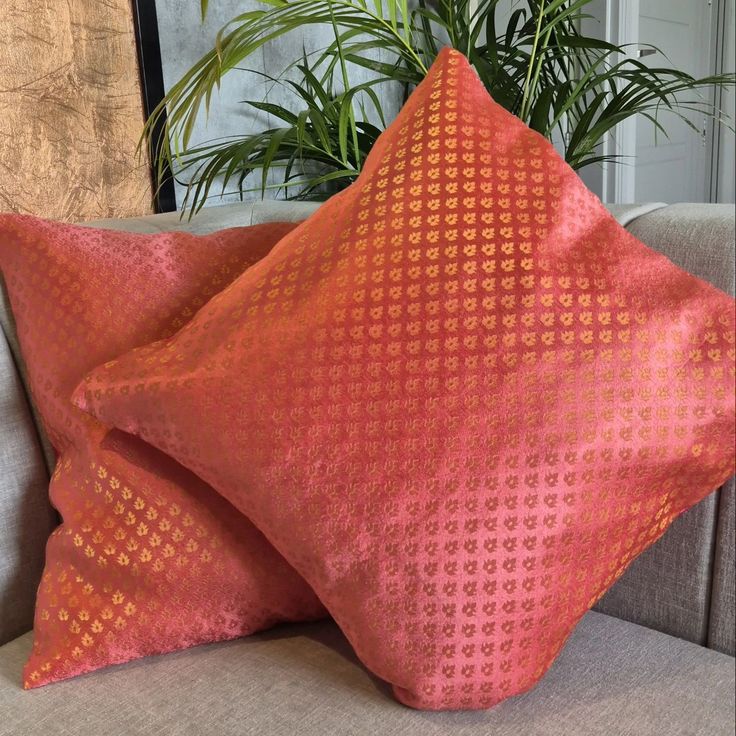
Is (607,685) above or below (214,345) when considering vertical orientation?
below

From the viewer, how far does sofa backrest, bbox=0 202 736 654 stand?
33.2 inches

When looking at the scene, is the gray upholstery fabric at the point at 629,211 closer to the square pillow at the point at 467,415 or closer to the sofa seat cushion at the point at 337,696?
the square pillow at the point at 467,415

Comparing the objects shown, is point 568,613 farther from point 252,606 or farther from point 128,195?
point 128,195

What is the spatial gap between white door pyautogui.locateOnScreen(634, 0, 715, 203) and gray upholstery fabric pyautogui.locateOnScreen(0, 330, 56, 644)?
274cm

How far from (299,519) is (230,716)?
0.19 m

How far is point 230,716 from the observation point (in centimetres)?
75

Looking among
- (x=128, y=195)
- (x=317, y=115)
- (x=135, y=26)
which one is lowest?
(x=128, y=195)

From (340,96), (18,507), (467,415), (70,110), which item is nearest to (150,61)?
(70,110)

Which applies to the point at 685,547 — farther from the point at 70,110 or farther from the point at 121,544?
the point at 70,110

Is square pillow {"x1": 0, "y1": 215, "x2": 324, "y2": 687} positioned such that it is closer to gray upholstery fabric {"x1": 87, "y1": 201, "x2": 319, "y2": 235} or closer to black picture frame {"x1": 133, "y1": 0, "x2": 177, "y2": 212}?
gray upholstery fabric {"x1": 87, "y1": 201, "x2": 319, "y2": 235}

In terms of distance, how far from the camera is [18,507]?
99 cm

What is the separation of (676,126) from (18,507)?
3.49 m

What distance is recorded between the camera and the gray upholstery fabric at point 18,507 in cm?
98

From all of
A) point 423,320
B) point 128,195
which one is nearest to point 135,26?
point 128,195
